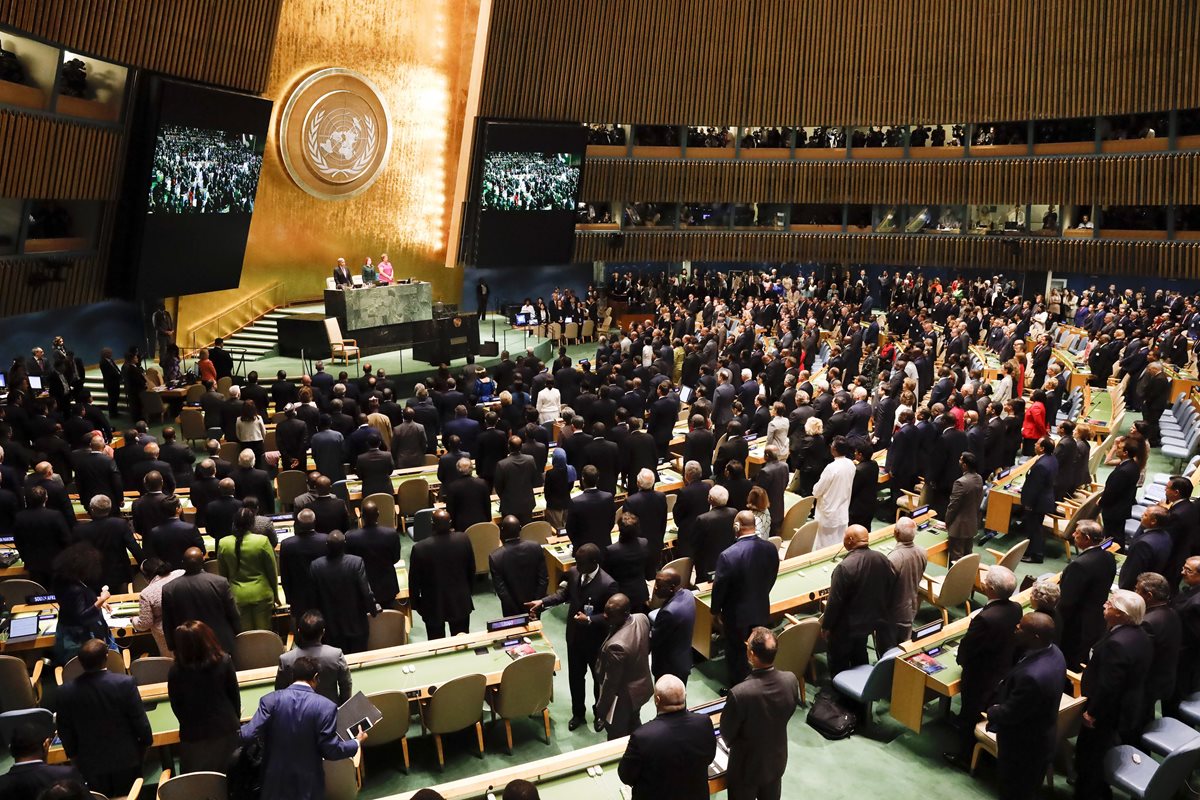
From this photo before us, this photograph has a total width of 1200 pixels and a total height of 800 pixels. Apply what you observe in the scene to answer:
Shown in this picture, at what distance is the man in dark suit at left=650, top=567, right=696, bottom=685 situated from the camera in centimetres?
579

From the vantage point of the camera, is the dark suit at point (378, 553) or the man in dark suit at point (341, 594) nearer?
the man in dark suit at point (341, 594)

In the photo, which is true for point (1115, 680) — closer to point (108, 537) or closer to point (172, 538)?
point (172, 538)

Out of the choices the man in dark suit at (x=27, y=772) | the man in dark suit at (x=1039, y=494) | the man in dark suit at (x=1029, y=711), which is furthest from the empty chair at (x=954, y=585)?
the man in dark suit at (x=27, y=772)

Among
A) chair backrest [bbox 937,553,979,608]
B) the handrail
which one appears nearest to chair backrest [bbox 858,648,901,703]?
chair backrest [bbox 937,553,979,608]

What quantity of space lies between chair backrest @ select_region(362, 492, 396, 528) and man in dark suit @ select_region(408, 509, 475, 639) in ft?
7.49

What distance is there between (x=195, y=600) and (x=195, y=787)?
1.46 metres

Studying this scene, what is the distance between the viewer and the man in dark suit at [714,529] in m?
7.48

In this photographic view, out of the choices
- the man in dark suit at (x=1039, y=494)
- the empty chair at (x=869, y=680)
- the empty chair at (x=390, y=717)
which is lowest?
the empty chair at (x=390, y=717)

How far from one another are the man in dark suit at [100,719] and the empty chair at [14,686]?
1058 mm

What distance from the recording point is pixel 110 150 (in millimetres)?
15570

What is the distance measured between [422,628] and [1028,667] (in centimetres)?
516

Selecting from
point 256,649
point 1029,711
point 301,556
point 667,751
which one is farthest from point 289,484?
point 1029,711

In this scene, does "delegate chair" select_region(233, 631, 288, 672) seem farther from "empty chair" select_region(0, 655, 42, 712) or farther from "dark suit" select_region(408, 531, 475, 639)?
"empty chair" select_region(0, 655, 42, 712)

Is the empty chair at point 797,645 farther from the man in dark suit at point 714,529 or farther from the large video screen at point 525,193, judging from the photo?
the large video screen at point 525,193
